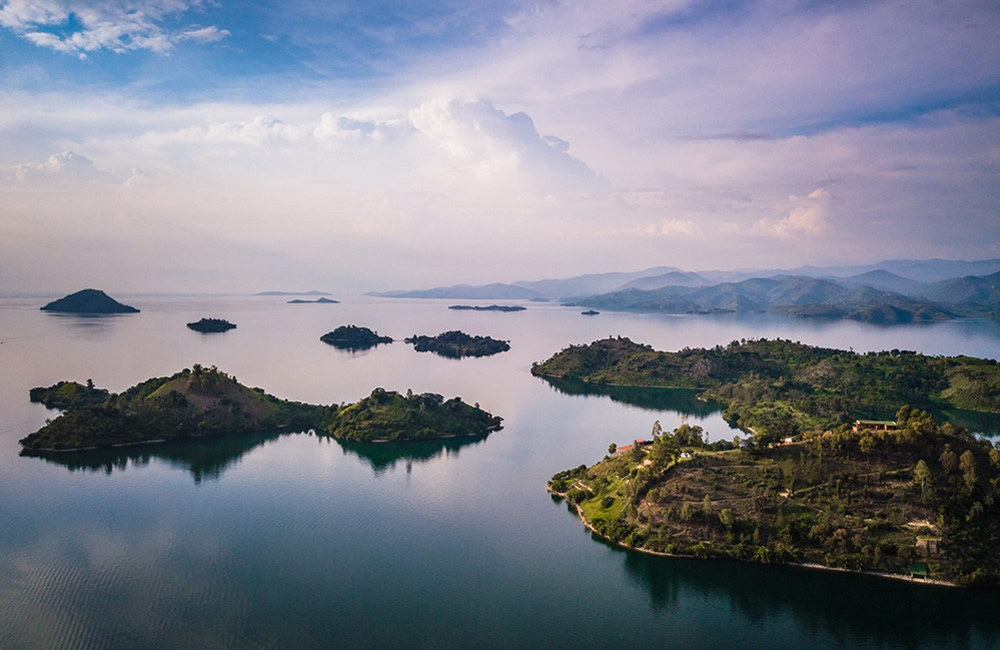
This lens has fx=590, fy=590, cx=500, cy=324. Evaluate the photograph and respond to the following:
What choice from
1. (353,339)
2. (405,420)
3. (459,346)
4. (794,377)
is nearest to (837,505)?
(405,420)

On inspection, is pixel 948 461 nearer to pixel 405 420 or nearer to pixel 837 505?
pixel 837 505

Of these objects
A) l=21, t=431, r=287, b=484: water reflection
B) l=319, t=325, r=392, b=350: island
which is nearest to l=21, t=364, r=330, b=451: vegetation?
l=21, t=431, r=287, b=484: water reflection

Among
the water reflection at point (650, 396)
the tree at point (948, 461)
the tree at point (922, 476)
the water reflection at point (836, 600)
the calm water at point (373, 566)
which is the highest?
the tree at point (948, 461)

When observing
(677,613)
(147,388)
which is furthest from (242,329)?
(677,613)

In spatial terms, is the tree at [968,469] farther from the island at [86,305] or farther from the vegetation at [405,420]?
the island at [86,305]

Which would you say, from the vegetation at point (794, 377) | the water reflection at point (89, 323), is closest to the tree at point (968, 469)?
the vegetation at point (794, 377)
